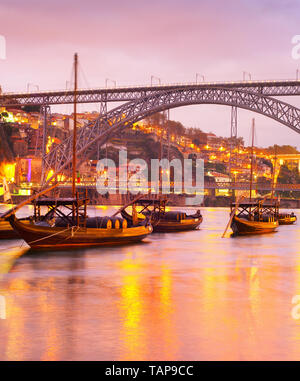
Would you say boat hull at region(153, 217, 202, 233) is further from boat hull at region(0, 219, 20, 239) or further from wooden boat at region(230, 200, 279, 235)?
boat hull at region(0, 219, 20, 239)

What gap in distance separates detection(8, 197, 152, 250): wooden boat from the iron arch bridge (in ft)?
104

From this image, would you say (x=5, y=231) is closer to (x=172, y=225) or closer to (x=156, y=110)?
(x=172, y=225)

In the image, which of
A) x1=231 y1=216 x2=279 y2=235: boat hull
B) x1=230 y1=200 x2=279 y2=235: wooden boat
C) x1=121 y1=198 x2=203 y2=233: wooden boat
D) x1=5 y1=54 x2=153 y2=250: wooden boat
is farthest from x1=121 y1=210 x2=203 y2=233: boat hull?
x1=5 y1=54 x2=153 y2=250: wooden boat

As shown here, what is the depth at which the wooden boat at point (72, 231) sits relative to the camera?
25.5 meters

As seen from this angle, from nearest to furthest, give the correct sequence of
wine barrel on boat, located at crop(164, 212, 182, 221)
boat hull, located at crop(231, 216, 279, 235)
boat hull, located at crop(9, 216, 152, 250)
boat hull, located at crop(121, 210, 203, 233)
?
boat hull, located at crop(9, 216, 152, 250) → boat hull, located at crop(231, 216, 279, 235) → boat hull, located at crop(121, 210, 203, 233) → wine barrel on boat, located at crop(164, 212, 182, 221)

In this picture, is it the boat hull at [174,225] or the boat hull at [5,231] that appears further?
the boat hull at [174,225]

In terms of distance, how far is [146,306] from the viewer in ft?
47.3

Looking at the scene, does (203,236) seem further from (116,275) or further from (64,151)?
(64,151)

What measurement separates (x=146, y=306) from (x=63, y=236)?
1236cm

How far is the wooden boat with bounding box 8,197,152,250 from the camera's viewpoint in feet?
83.8

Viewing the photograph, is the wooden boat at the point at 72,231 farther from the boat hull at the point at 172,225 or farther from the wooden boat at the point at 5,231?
the boat hull at the point at 172,225

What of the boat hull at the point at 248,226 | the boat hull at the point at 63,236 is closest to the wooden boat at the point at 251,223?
the boat hull at the point at 248,226

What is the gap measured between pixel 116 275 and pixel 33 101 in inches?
2255

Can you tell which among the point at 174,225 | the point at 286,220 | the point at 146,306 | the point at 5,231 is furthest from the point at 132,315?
the point at 286,220
